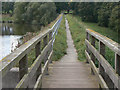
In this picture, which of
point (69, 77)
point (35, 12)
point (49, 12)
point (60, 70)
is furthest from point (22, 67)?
point (35, 12)

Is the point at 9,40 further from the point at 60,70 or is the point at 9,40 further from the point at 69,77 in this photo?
the point at 69,77

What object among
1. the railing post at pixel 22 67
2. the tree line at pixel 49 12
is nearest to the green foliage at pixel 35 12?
the tree line at pixel 49 12

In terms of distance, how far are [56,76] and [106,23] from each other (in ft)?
127

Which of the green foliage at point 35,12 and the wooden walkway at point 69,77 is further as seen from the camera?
the green foliage at point 35,12

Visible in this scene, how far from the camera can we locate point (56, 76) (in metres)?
5.09

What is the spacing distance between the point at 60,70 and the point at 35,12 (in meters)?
37.9

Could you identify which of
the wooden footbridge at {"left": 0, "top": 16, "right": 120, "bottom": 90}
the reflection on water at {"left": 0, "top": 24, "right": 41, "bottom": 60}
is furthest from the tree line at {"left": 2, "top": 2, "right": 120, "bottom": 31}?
the wooden footbridge at {"left": 0, "top": 16, "right": 120, "bottom": 90}

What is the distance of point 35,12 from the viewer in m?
42.4

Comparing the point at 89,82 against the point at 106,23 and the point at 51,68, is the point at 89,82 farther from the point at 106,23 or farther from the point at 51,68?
the point at 106,23

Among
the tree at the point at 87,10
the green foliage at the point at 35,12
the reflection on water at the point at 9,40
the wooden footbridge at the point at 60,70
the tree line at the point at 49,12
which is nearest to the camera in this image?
the wooden footbridge at the point at 60,70

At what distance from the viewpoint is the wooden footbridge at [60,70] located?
8.50 feet

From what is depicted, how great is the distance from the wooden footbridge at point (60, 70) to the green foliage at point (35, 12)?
30.2m

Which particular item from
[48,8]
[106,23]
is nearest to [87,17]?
[106,23]

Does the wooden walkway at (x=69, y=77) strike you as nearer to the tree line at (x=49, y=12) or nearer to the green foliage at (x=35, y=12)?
the tree line at (x=49, y=12)
